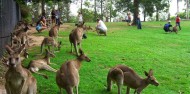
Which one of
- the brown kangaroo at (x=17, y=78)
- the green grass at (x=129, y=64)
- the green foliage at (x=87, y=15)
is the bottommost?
the green grass at (x=129, y=64)

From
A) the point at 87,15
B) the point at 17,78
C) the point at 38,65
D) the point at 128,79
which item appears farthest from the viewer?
the point at 87,15

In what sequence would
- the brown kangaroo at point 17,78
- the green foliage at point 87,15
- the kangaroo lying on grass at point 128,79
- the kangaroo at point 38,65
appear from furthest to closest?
the green foliage at point 87,15
the kangaroo at point 38,65
the kangaroo lying on grass at point 128,79
the brown kangaroo at point 17,78

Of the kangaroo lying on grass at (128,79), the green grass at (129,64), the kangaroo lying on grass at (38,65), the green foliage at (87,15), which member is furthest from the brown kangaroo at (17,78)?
the green foliage at (87,15)

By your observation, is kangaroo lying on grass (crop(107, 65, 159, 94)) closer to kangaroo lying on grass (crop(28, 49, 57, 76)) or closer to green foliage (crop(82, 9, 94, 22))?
kangaroo lying on grass (crop(28, 49, 57, 76))

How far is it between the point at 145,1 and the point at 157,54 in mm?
18085

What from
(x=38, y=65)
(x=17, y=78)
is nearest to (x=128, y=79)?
(x=17, y=78)

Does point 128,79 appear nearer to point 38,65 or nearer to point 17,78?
point 17,78

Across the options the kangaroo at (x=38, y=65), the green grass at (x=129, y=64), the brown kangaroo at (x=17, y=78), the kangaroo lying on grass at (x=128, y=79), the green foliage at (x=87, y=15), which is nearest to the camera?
the brown kangaroo at (x=17, y=78)

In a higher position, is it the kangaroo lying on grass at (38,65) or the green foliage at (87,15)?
the green foliage at (87,15)

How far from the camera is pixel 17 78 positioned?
6723 millimetres

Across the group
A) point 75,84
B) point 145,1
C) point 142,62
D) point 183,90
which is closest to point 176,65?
point 142,62

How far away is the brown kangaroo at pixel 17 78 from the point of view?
6.41 m

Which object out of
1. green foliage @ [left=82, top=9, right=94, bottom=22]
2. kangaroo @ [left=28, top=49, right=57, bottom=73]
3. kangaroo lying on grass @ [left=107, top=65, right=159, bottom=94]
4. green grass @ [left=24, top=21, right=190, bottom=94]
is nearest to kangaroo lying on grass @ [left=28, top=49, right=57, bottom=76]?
kangaroo @ [left=28, top=49, right=57, bottom=73]

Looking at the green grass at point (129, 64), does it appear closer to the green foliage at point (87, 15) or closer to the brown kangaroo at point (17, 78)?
the brown kangaroo at point (17, 78)
